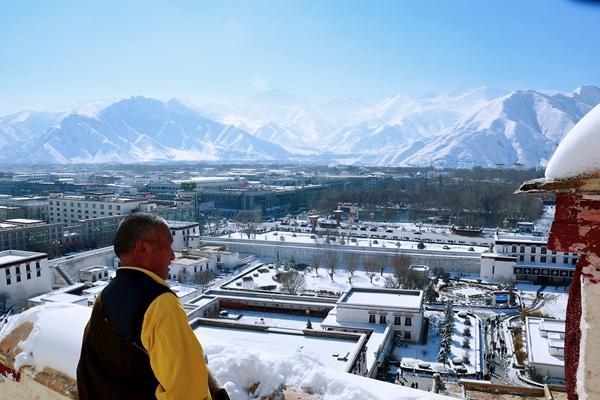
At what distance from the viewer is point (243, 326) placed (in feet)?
17.0

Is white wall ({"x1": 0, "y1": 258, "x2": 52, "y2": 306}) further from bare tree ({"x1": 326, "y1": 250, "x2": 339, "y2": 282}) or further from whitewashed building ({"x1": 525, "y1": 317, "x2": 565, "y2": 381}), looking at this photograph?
whitewashed building ({"x1": 525, "y1": 317, "x2": 565, "y2": 381})

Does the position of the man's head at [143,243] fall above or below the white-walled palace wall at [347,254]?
above

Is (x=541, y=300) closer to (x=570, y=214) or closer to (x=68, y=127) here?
(x=570, y=214)

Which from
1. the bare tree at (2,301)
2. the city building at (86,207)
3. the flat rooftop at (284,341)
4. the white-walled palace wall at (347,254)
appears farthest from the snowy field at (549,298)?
the city building at (86,207)

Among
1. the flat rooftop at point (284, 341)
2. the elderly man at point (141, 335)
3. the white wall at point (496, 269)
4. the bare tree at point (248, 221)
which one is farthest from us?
the bare tree at point (248, 221)

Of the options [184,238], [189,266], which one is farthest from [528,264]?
[184,238]

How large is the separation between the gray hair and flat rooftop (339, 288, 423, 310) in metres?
6.43

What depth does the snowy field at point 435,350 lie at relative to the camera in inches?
256

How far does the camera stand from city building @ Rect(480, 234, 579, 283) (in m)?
11.0

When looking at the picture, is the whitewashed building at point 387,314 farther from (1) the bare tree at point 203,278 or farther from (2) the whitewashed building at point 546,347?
(1) the bare tree at point 203,278

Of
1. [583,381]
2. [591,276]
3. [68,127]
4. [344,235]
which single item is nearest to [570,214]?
A: [591,276]

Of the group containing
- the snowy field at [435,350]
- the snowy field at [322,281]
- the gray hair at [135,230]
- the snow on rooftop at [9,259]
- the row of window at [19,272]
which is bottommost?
the snowy field at [322,281]

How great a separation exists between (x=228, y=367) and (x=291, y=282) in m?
8.61

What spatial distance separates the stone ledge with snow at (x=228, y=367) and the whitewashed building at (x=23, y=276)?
8.29 meters
